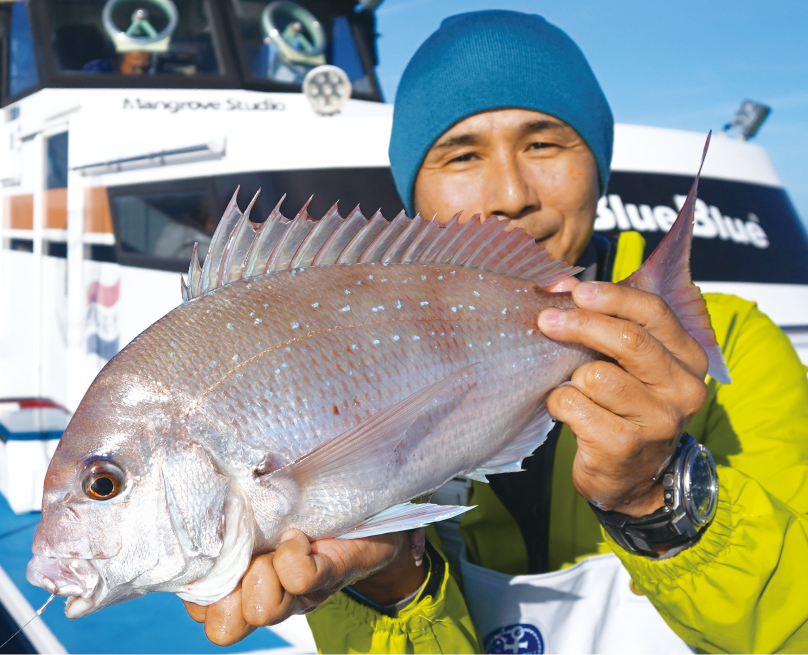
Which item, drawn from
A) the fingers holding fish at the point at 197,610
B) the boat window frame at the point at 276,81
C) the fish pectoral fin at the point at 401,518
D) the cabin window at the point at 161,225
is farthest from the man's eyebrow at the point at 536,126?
the boat window frame at the point at 276,81

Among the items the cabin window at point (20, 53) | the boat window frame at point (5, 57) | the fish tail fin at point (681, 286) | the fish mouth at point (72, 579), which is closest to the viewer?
the fish mouth at point (72, 579)

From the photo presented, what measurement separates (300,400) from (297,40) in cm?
497

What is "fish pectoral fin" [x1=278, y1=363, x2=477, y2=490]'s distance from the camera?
1.16 metres

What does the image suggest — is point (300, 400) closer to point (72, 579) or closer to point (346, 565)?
point (346, 565)

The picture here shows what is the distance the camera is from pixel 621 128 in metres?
4.14

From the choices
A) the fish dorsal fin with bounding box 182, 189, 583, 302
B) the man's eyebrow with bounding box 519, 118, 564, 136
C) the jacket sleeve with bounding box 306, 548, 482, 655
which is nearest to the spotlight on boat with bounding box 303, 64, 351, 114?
the man's eyebrow with bounding box 519, 118, 564, 136

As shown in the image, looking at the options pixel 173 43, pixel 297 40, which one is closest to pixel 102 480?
pixel 173 43

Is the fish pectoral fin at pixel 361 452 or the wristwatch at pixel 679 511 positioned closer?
the fish pectoral fin at pixel 361 452

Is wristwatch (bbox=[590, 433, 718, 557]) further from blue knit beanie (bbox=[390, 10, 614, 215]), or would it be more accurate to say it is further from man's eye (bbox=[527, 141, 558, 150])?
blue knit beanie (bbox=[390, 10, 614, 215])

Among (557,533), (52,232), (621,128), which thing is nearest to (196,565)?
(557,533)

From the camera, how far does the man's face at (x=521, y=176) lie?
69.7 inches

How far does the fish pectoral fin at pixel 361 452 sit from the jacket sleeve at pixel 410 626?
1.74 feet

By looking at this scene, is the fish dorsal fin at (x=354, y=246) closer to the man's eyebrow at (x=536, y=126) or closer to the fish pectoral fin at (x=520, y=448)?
the fish pectoral fin at (x=520, y=448)

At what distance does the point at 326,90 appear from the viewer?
4.31 meters
